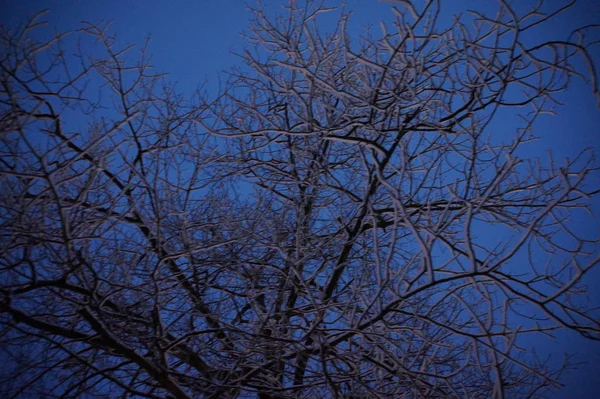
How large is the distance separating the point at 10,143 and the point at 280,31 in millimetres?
1830

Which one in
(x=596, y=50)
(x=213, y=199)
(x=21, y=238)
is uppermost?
(x=596, y=50)

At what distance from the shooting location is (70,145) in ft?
9.36

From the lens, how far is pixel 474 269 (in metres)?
1.59

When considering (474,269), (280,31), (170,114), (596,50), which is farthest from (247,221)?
(596,50)

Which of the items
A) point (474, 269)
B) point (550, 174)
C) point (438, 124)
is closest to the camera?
point (474, 269)

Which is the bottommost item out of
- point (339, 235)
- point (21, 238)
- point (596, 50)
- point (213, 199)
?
point (21, 238)

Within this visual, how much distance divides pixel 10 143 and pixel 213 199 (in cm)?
124

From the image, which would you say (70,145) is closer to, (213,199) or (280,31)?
(213,199)

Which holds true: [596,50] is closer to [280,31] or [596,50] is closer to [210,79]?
[280,31]

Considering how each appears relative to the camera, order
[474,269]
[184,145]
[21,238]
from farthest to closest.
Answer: [184,145]
[21,238]
[474,269]

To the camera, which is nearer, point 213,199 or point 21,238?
point 21,238

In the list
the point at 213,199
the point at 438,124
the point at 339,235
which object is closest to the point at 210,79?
the point at 213,199

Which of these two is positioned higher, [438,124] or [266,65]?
[266,65]

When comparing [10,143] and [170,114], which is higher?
[170,114]
